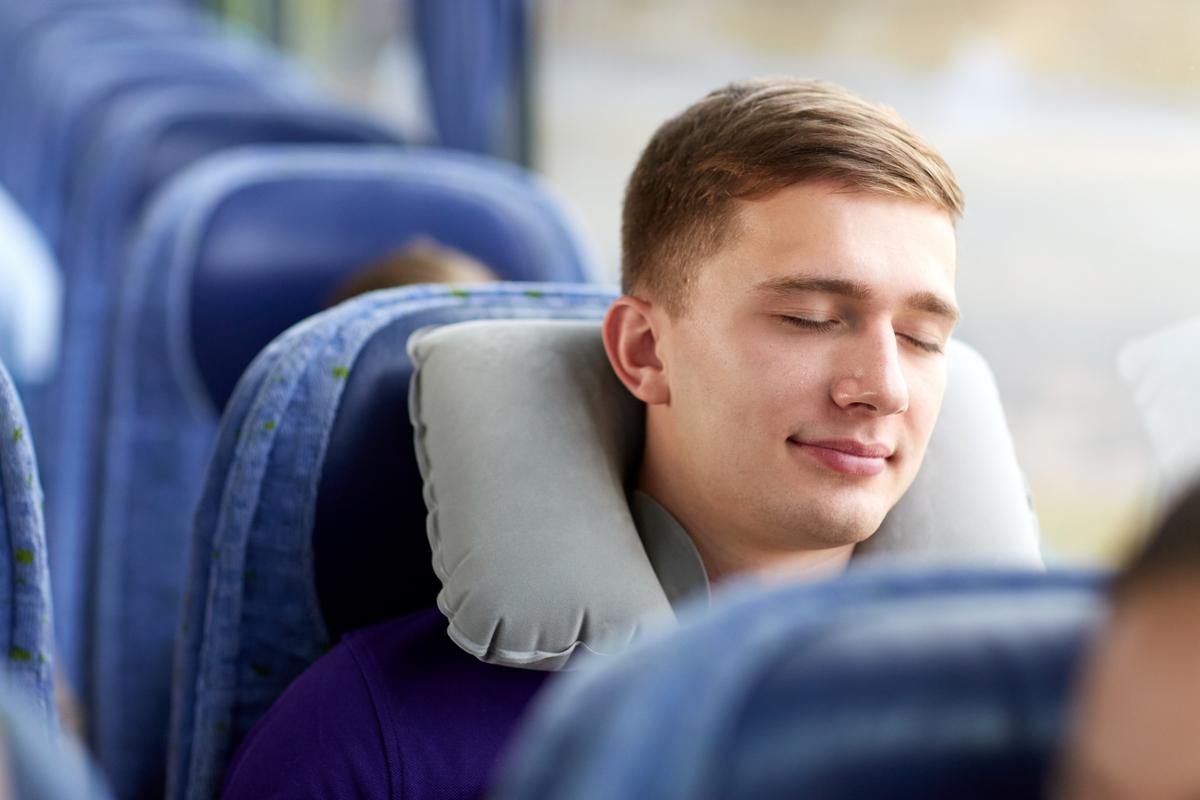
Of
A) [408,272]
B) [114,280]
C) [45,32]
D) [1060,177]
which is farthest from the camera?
[45,32]

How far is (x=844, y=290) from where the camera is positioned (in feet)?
3.19

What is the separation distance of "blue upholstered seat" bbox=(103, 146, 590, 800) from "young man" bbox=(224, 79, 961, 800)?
0.82 meters

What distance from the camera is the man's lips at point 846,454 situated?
3.16ft

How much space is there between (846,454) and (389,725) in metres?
0.36

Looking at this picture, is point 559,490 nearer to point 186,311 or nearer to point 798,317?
point 798,317

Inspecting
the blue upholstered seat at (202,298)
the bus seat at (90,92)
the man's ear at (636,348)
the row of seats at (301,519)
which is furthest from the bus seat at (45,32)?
the man's ear at (636,348)

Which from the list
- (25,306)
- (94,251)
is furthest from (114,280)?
(25,306)

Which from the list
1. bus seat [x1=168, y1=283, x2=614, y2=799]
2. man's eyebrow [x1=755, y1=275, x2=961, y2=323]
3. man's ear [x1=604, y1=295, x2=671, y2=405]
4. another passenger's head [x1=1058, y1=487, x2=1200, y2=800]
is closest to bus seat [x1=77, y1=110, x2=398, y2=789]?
bus seat [x1=168, y1=283, x2=614, y2=799]

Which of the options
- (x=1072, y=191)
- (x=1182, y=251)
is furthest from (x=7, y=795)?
(x=1072, y=191)

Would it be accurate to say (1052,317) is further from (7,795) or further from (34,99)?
(34,99)

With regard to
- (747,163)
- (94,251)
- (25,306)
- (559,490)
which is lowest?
(25,306)

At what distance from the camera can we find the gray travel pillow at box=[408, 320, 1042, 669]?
958 millimetres

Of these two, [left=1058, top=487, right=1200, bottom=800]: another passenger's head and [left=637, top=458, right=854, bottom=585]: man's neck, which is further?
[left=637, top=458, right=854, bottom=585]: man's neck

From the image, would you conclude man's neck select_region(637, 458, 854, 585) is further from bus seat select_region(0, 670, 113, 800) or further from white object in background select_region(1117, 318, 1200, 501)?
bus seat select_region(0, 670, 113, 800)
